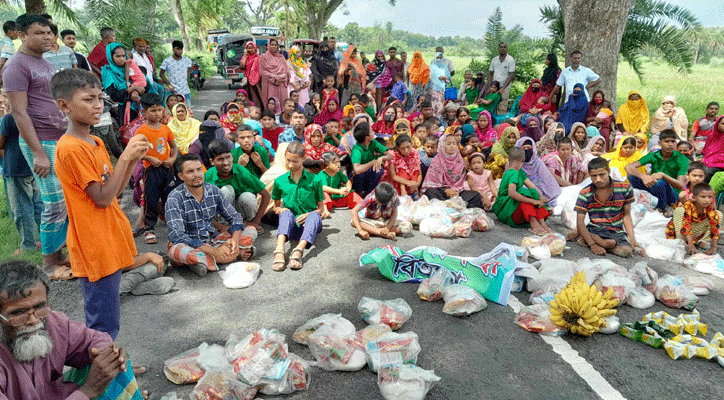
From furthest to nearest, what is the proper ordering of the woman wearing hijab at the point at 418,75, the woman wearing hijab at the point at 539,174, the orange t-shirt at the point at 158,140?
the woman wearing hijab at the point at 418,75, the woman wearing hijab at the point at 539,174, the orange t-shirt at the point at 158,140

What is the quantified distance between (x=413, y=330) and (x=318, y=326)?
686 mm

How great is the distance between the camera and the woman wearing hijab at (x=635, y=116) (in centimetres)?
870

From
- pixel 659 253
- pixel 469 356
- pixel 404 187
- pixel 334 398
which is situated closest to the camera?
pixel 334 398

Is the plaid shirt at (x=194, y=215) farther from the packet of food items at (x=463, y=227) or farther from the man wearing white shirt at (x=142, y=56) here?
the man wearing white shirt at (x=142, y=56)

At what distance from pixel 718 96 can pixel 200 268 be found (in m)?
20.8

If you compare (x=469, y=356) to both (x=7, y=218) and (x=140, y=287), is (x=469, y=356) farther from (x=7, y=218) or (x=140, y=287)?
(x=7, y=218)

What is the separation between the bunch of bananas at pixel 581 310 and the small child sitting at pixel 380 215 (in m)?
2.10

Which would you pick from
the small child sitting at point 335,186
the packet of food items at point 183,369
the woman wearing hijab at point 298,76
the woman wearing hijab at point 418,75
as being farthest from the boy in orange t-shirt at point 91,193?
the woman wearing hijab at point 418,75

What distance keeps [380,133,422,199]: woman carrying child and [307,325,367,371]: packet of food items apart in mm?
3484

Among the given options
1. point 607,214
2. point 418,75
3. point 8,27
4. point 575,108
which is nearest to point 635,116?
point 575,108

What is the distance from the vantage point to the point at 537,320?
11.2ft

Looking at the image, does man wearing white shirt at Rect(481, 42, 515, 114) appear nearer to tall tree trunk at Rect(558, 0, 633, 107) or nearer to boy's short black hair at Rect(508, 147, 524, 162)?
tall tree trunk at Rect(558, 0, 633, 107)

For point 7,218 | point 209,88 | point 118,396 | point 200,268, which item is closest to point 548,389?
point 118,396

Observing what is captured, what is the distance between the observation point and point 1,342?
5.74ft
